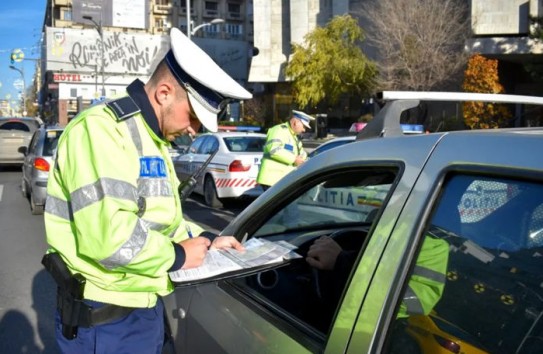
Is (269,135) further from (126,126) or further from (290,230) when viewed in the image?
(126,126)

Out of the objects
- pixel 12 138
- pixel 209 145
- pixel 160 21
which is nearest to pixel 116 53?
pixel 160 21

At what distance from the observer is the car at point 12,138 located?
17703mm

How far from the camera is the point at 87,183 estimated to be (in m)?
1.73

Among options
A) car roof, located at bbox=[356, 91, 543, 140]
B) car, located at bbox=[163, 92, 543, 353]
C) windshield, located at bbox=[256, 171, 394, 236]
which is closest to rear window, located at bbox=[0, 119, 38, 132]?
windshield, located at bbox=[256, 171, 394, 236]

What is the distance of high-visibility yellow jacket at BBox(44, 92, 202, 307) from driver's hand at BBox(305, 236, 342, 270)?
673 millimetres

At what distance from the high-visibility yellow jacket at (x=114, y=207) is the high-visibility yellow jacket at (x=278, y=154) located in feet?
17.4

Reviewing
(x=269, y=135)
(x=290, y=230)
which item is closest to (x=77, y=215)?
(x=290, y=230)

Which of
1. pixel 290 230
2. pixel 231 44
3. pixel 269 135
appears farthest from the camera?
pixel 231 44

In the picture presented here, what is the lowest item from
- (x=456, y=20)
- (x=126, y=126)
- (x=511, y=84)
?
(x=126, y=126)

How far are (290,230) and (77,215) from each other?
156 cm

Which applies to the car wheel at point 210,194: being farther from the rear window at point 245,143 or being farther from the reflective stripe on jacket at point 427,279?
the reflective stripe on jacket at point 427,279

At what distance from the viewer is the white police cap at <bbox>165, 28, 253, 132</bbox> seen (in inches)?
75.1

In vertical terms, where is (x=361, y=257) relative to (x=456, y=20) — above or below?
below

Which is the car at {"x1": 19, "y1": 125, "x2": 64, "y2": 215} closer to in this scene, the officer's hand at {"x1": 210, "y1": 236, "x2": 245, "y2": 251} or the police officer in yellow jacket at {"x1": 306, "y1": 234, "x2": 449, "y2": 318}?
the officer's hand at {"x1": 210, "y1": 236, "x2": 245, "y2": 251}
